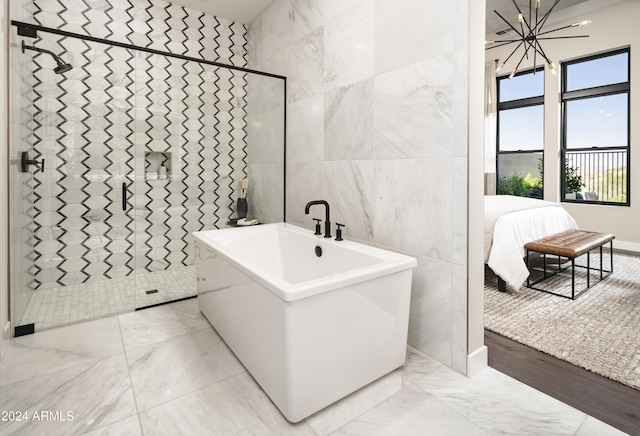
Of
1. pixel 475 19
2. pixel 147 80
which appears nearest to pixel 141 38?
pixel 147 80

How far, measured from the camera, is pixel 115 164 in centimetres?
250

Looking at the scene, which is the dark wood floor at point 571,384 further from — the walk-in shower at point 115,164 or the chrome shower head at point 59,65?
the chrome shower head at point 59,65

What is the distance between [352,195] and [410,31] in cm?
106

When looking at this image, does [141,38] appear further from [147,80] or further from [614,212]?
[614,212]

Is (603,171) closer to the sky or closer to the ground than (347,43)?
closer to the ground

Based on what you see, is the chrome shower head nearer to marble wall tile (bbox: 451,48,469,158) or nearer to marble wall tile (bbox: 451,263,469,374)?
marble wall tile (bbox: 451,48,469,158)

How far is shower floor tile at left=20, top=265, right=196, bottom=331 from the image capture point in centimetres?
231

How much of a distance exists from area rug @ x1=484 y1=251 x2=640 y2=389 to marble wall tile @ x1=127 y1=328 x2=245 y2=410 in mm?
1722

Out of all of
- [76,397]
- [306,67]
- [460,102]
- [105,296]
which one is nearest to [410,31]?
[460,102]

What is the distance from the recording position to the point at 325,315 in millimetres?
1436

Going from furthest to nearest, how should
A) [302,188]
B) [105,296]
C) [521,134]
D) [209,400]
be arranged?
[521,134], [302,188], [105,296], [209,400]

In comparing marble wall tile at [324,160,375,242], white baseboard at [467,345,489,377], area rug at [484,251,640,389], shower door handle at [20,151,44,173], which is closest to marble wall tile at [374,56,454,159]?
marble wall tile at [324,160,375,242]

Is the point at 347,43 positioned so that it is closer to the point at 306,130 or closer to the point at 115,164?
the point at 306,130

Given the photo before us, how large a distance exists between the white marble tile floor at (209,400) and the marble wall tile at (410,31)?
170 centimetres
